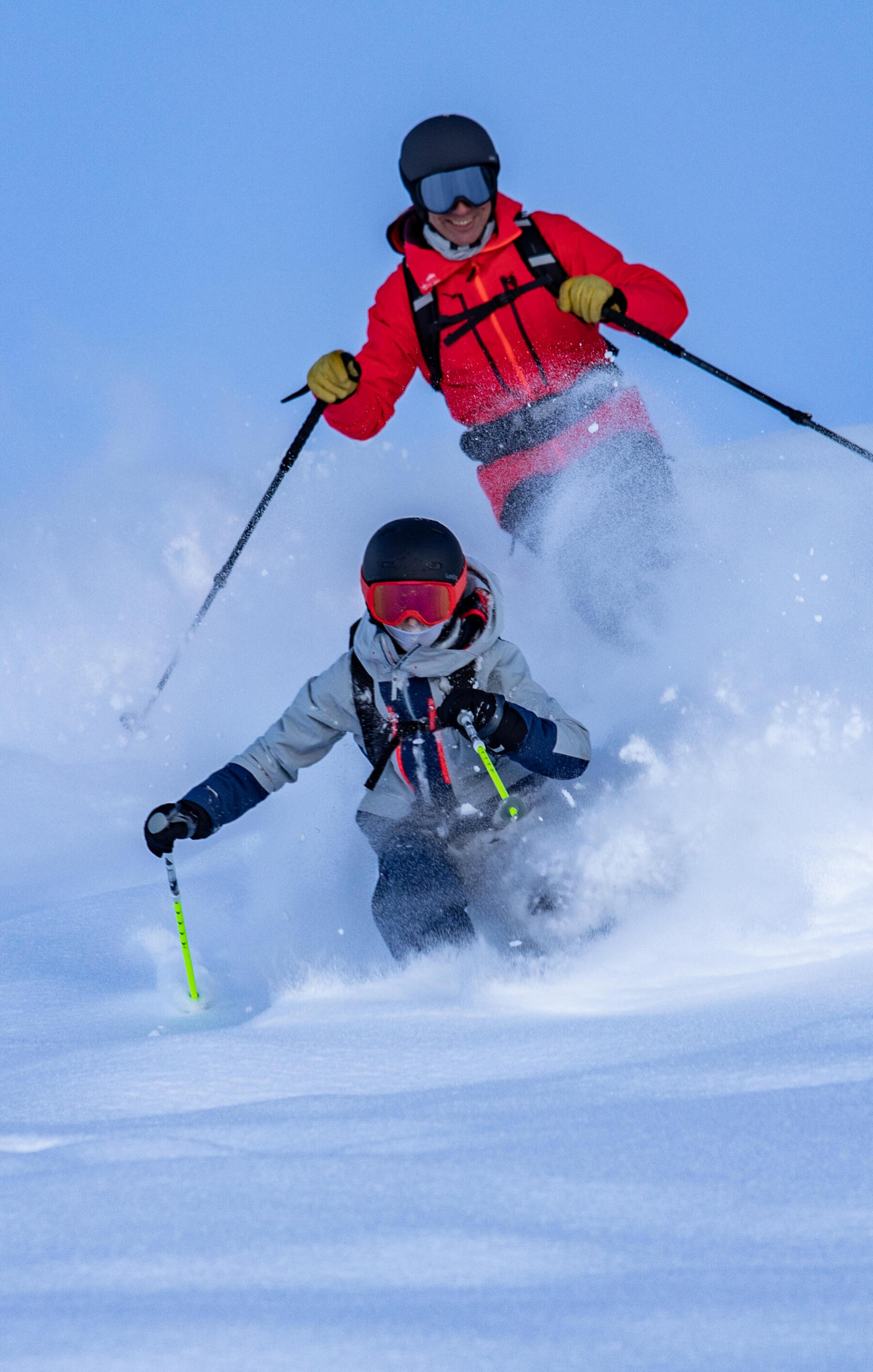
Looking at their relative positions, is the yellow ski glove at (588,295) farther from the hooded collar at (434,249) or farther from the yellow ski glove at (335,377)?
the yellow ski glove at (335,377)

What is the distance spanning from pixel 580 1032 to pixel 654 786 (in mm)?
1894

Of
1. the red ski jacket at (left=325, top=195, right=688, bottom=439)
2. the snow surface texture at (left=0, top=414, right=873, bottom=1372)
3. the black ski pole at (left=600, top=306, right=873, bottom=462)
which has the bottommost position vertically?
the snow surface texture at (left=0, top=414, right=873, bottom=1372)

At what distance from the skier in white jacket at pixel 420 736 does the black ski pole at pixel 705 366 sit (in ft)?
4.38

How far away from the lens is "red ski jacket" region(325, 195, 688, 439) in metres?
4.61

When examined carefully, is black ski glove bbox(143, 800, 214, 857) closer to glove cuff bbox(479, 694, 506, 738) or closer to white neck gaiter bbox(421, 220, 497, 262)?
glove cuff bbox(479, 694, 506, 738)

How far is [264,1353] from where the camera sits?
1.21m

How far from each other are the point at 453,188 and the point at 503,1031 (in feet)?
10.7

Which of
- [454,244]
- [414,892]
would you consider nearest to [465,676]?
[414,892]

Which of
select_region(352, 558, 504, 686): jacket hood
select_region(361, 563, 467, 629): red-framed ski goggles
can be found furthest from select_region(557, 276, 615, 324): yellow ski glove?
select_region(361, 563, 467, 629): red-framed ski goggles

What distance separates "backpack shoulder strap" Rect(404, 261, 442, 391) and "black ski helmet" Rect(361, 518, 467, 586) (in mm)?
1482

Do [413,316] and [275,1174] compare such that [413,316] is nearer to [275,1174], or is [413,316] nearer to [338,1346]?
[275,1174]

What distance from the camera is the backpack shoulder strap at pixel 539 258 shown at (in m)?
A: 4.62

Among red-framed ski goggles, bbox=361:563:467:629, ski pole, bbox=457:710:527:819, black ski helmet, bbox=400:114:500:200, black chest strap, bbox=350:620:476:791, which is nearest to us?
ski pole, bbox=457:710:527:819

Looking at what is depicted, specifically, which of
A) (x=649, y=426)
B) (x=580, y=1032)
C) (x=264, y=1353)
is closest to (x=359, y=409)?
(x=649, y=426)
